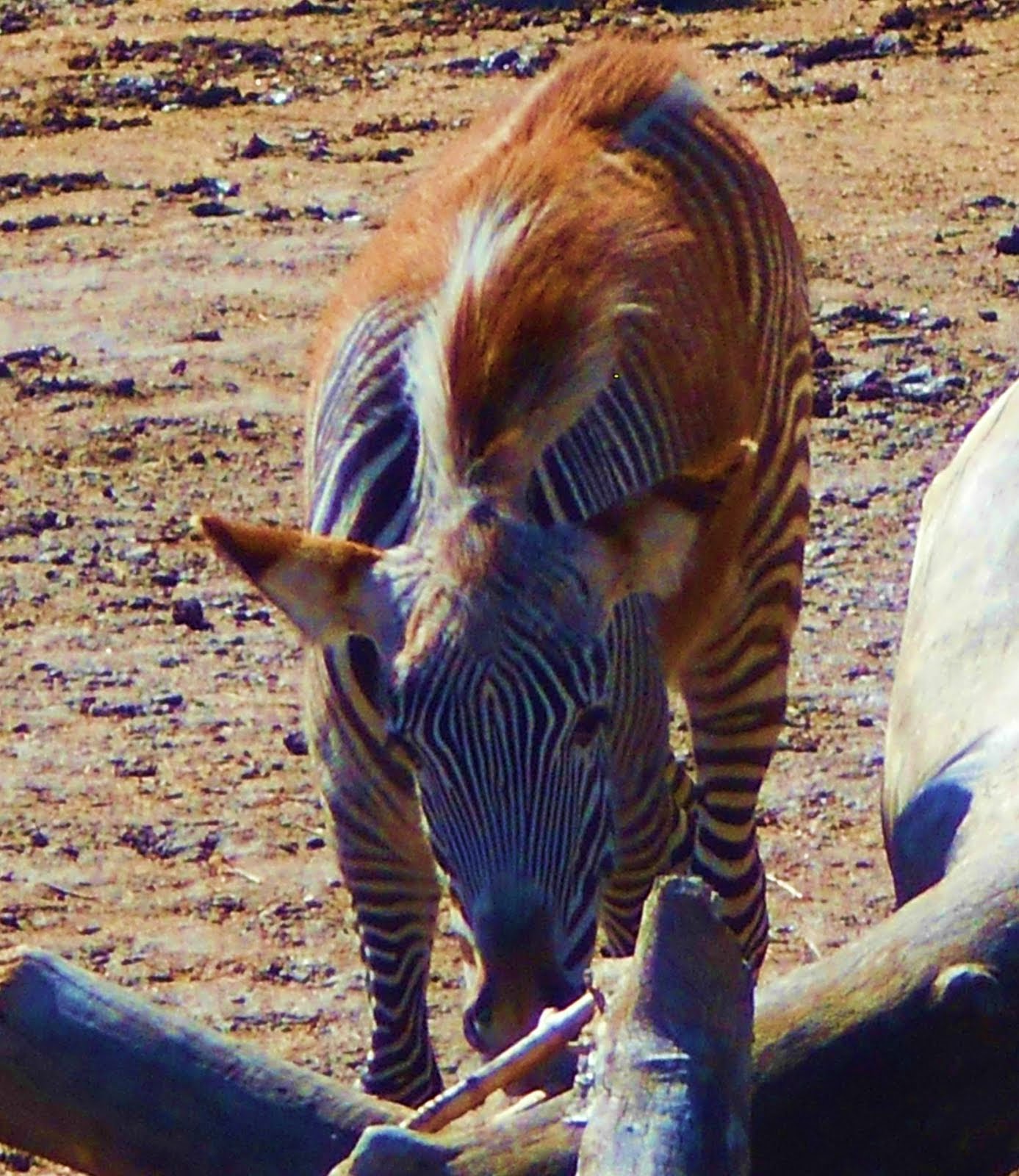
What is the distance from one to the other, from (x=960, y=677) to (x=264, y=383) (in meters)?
6.14

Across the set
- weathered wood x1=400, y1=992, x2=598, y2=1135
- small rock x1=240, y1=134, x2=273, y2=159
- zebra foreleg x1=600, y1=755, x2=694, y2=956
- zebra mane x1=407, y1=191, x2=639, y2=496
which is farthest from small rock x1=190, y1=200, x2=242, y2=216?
weathered wood x1=400, y1=992, x2=598, y2=1135

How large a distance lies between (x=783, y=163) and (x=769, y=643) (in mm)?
7137

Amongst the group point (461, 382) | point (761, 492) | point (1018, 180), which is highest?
point (461, 382)

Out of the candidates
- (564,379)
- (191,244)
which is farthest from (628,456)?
(191,244)

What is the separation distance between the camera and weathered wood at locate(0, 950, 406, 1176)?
3346 millimetres

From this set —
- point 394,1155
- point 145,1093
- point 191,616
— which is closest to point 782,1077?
point 394,1155

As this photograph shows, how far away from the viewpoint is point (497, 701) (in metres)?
4.48

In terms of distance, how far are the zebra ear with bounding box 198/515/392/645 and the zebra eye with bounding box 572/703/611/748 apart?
383mm

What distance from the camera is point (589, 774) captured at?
4609 mm

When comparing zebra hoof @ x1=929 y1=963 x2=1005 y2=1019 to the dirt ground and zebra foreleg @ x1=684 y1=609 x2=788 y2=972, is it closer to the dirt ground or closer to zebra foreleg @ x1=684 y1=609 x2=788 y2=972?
the dirt ground

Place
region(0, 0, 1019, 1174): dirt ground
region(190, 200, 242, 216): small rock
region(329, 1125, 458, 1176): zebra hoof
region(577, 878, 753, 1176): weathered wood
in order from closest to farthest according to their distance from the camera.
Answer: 1. region(577, 878, 753, 1176): weathered wood
2. region(329, 1125, 458, 1176): zebra hoof
3. region(0, 0, 1019, 1174): dirt ground
4. region(190, 200, 242, 216): small rock

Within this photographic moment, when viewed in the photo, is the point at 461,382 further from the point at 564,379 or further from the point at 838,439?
the point at 838,439


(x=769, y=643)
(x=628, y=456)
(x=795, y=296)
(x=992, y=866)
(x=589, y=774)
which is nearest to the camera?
(x=992, y=866)

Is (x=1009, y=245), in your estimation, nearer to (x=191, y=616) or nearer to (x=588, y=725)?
(x=191, y=616)
